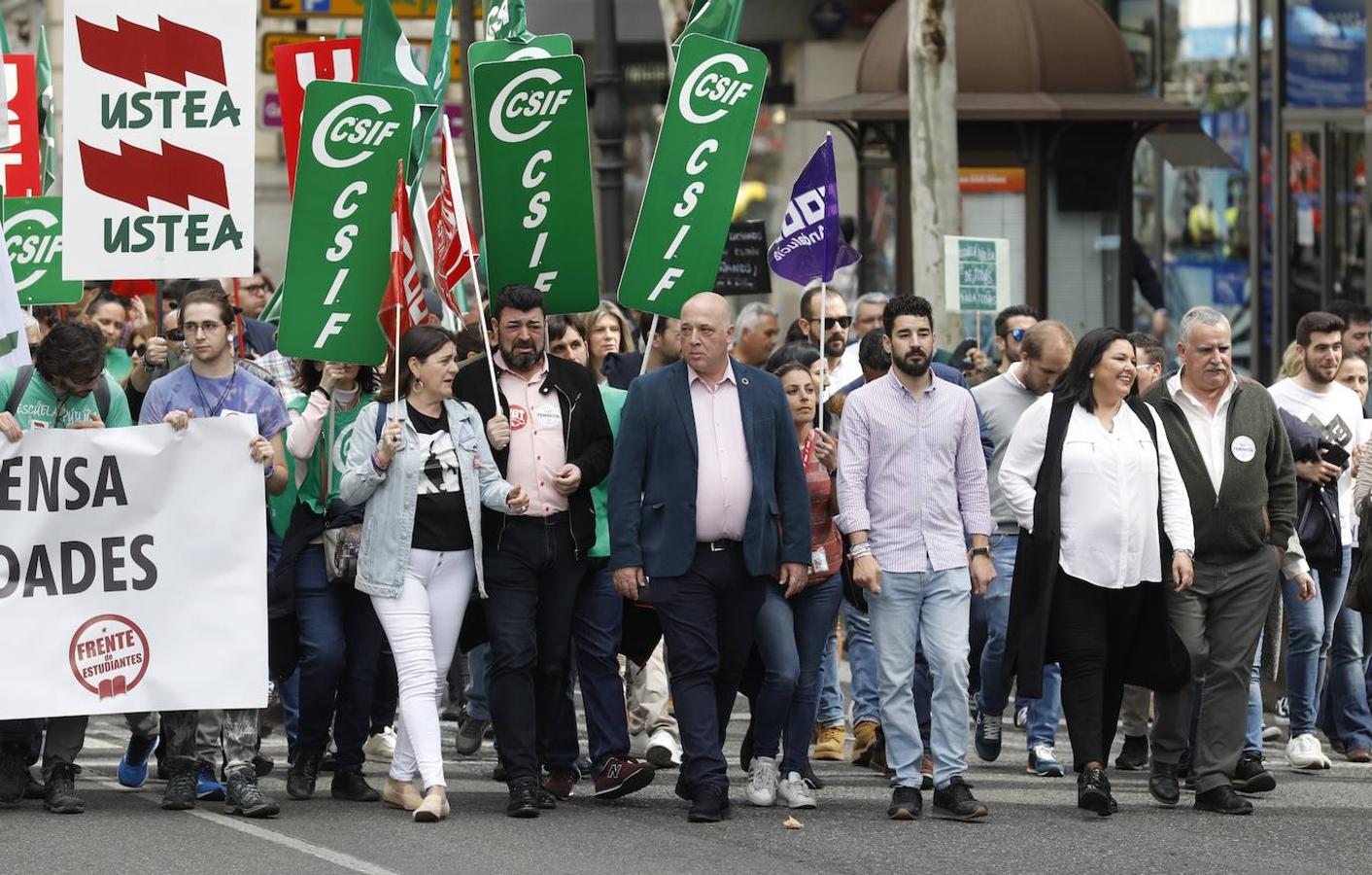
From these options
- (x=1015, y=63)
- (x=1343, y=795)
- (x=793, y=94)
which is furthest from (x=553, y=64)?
(x=793, y=94)

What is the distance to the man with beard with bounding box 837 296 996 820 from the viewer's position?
9188 mm

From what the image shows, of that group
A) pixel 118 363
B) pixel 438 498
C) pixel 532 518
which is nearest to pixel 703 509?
pixel 532 518

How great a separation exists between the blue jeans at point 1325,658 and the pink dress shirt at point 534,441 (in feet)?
11.3

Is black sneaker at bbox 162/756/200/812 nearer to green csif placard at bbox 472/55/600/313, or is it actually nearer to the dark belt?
the dark belt

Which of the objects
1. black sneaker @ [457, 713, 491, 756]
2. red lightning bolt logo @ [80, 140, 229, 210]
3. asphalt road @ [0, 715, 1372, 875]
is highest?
red lightning bolt logo @ [80, 140, 229, 210]

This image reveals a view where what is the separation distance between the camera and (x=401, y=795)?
30.3 feet

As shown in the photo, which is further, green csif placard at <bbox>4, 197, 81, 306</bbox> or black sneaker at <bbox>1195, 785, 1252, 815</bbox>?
green csif placard at <bbox>4, 197, 81, 306</bbox>

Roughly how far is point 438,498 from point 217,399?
0.97 meters

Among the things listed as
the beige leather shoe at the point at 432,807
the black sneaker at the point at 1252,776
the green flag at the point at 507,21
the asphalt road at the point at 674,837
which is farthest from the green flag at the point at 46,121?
the black sneaker at the point at 1252,776

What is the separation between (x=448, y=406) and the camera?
9109 millimetres

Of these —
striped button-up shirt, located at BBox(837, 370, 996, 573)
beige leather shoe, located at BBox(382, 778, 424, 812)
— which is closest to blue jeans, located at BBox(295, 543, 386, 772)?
beige leather shoe, located at BBox(382, 778, 424, 812)

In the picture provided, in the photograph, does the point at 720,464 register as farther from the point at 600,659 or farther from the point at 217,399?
the point at 217,399

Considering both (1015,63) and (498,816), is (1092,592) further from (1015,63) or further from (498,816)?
(1015,63)

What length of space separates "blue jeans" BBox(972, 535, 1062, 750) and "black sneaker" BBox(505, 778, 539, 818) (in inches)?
90.3
